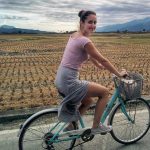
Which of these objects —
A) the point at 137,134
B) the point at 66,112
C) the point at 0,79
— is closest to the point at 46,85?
the point at 0,79

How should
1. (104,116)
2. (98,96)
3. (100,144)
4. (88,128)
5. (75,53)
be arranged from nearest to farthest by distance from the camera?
1. (75,53)
2. (98,96)
3. (88,128)
4. (104,116)
5. (100,144)

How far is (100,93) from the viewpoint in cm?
480

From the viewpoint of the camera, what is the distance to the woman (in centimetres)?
456

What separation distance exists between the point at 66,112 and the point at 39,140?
678 millimetres

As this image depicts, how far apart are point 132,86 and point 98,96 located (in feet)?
1.72

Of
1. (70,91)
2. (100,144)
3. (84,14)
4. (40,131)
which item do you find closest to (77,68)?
(70,91)

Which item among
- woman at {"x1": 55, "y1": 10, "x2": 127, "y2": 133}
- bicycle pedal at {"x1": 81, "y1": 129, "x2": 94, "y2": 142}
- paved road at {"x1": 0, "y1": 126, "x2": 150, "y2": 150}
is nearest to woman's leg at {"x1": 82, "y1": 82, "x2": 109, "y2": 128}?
woman at {"x1": 55, "y1": 10, "x2": 127, "y2": 133}

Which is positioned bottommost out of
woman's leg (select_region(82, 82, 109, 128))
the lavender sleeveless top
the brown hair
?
woman's leg (select_region(82, 82, 109, 128))

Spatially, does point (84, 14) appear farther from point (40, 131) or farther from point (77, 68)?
point (40, 131)

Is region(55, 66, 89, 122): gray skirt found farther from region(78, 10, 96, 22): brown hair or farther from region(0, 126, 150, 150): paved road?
region(0, 126, 150, 150): paved road

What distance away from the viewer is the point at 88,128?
498cm

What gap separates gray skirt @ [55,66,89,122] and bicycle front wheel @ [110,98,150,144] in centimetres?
87

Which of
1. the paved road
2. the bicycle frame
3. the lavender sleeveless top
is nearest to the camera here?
the lavender sleeveless top

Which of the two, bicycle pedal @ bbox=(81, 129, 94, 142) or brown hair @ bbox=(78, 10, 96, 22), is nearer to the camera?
brown hair @ bbox=(78, 10, 96, 22)
